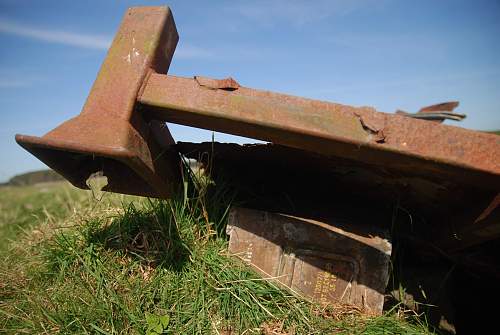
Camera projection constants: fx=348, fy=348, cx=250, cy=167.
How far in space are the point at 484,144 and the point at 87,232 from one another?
220 centimetres

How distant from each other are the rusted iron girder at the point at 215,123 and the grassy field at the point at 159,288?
62 cm

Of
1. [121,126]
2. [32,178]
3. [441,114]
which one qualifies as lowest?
[32,178]

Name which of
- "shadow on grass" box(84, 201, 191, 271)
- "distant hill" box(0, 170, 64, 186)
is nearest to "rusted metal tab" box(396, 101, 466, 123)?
"shadow on grass" box(84, 201, 191, 271)

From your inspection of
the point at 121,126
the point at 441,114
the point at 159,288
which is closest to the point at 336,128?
the point at 121,126

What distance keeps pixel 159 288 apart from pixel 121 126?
97 centimetres

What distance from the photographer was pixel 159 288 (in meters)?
1.87

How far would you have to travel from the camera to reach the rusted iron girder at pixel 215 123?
1.30 metres

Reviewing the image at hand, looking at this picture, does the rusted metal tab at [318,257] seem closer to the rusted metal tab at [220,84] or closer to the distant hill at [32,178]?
the rusted metal tab at [220,84]

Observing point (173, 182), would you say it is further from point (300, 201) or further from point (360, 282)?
point (360, 282)

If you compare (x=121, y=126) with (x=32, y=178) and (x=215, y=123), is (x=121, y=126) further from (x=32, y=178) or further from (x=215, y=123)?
(x=32, y=178)

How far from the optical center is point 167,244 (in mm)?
2053

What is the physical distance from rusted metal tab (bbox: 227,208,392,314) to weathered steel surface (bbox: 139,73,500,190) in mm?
666

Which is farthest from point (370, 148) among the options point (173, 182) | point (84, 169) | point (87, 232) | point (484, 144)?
point (87, 232)

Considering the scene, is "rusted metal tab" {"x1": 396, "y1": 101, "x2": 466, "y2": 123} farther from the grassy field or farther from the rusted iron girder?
the rusted iron girder
